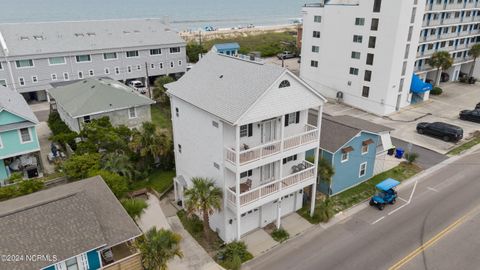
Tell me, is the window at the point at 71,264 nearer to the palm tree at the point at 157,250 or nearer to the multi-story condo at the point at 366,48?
the palm tree at the point at 157,250

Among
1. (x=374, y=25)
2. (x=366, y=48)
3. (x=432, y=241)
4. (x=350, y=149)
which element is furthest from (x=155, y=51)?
(x=432, y=241)

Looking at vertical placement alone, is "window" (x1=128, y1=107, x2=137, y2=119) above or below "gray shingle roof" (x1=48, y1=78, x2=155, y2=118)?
below

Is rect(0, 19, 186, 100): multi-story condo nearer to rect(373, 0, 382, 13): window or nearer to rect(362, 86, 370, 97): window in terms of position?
rect(362, 86, 370, 97): window

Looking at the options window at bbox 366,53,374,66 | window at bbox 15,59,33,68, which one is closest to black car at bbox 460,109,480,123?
window at bbox 366,53,374,66

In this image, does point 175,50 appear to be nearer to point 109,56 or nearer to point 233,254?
point 109,56

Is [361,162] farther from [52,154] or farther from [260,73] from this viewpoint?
[52,154]

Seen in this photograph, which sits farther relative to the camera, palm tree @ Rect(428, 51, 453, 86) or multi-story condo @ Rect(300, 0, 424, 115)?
palm tree @ Rect(428, 51, 453, 86)

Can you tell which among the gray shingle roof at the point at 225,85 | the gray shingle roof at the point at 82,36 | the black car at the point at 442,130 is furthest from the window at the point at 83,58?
the black car at the point at 442,130
